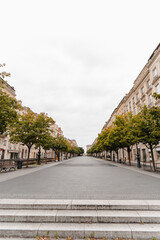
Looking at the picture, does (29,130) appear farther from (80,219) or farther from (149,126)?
(80,219)

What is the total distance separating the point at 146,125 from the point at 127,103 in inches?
1150

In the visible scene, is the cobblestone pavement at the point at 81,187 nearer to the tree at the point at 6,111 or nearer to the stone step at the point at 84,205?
the stone step at the point at 84,205

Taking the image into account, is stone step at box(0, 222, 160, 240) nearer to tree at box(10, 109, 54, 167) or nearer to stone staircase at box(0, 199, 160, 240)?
stone staircase at box(0, 199, 160, 240)

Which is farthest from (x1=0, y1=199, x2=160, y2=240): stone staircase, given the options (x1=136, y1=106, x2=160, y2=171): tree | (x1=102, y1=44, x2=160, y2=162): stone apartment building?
(x1=102, y1=44, x2=160, y2=162): stone apartment building

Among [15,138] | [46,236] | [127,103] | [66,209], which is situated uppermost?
[127,103]

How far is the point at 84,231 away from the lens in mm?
3875

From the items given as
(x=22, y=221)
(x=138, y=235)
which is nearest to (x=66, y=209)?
(x=22, y=221)

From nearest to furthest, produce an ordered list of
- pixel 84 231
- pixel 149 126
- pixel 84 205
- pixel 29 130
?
pixel 84 231
pixel 84 205
pixel 149 126
pixel 29 130

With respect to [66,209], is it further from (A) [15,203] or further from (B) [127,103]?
(B) [127,103]

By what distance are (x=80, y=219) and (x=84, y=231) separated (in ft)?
1.57

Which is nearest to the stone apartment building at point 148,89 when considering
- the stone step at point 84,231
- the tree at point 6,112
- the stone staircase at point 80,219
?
the tree at point 6,112

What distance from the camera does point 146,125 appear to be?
15031 mm

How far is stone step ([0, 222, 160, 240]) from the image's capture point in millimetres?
3834

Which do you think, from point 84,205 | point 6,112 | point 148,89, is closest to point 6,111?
point 6,112
